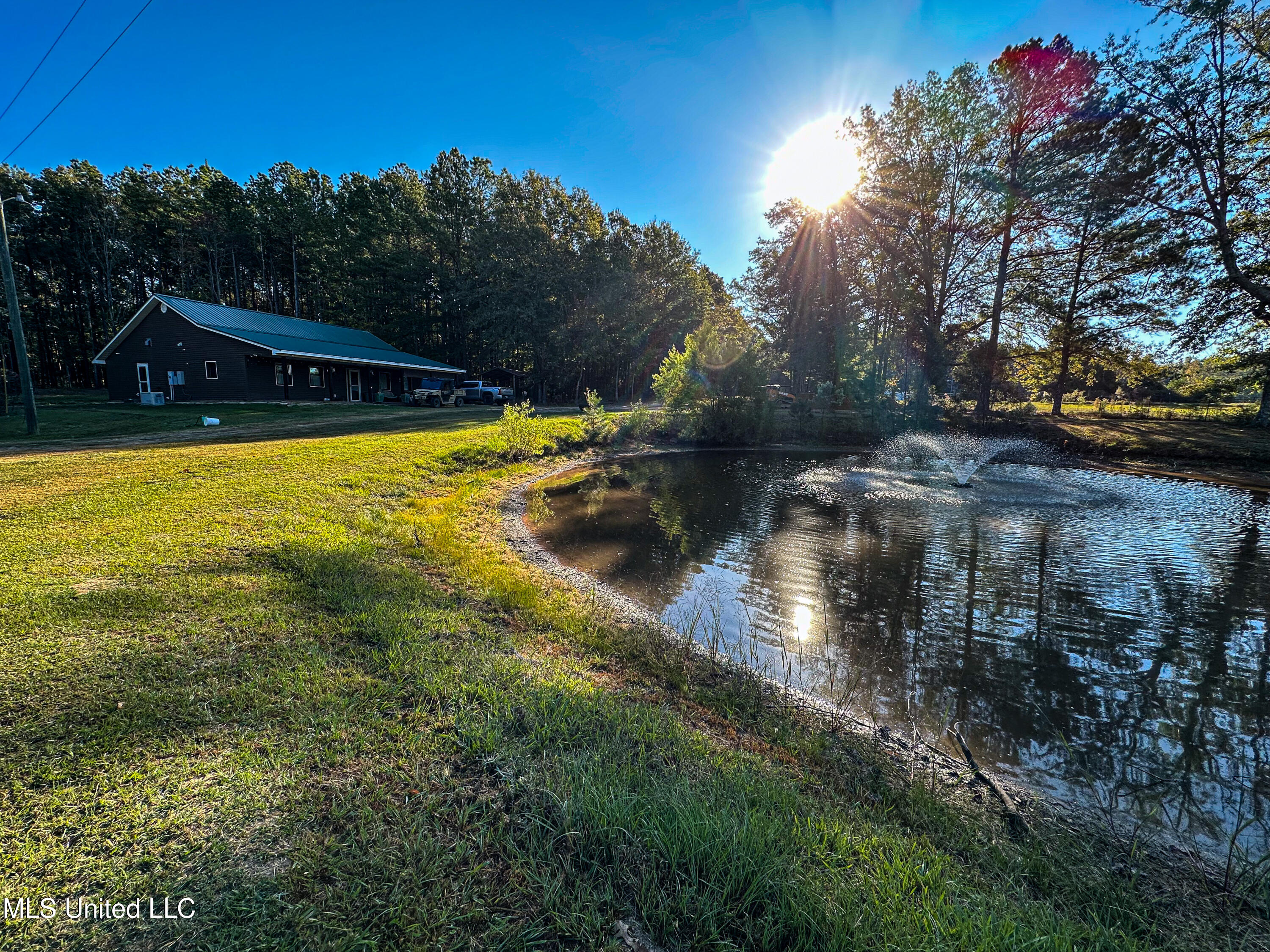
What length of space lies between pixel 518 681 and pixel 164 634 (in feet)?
8.14

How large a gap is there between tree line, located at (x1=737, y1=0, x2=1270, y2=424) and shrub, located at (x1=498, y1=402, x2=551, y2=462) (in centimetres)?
1872

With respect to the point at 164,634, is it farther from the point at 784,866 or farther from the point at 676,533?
the point at 676,533

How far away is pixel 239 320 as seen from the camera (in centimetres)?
2703

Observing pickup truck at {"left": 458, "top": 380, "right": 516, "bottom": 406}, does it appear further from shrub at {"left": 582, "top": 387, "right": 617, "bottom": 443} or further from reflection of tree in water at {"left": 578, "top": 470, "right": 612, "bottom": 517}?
reflection of tree in water at {"left": 578, "top": 470, "right": 612, "bottom": 517}

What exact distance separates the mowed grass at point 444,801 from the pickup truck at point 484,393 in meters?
28.4

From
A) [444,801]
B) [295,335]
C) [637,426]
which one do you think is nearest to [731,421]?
[637,426]

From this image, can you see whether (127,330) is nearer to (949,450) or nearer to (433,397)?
(433,397)

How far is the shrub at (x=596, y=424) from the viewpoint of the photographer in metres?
20.0

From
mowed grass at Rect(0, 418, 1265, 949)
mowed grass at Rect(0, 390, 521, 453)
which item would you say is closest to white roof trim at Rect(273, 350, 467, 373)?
mowed grass at Rect(0, 390, 521, 453)

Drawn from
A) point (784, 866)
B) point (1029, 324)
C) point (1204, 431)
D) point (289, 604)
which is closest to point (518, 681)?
point (784, 866)

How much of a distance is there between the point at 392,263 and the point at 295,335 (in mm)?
16096

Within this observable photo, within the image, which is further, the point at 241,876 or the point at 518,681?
the point at 518,681

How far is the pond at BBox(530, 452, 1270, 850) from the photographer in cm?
353

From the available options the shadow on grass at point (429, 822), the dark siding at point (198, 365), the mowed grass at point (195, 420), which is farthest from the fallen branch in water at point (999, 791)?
the dark siding at point (198, 365)
